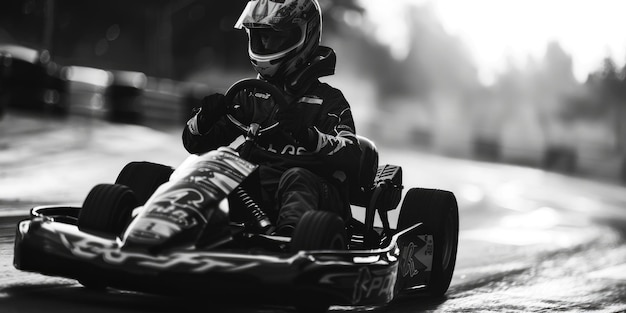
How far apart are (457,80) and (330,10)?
10.1 m

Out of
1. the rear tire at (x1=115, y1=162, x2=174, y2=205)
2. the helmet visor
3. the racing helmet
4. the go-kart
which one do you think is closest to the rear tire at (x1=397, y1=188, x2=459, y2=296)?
the go-kart

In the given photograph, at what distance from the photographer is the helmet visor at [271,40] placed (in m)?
6.44

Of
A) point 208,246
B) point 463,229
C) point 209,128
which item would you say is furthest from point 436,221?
point 463,229

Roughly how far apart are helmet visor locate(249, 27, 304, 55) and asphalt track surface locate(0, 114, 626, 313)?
58.3 inches

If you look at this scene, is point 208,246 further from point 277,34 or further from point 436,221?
point 436,221

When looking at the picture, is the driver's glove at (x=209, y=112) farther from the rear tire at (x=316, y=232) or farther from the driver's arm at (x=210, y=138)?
the rear tire at (x=316, y=232)

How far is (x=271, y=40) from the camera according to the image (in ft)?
21.2

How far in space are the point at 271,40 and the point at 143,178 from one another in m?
1.05

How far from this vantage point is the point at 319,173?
6.35 metres

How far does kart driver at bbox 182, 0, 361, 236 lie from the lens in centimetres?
609

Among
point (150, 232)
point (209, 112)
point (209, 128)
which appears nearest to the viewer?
point (150, 232)

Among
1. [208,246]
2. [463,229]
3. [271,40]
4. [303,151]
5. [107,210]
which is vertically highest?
[271,40]

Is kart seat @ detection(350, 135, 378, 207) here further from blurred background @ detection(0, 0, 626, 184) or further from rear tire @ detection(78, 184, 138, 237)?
blurred background @ detection(0, 0, 626, 184)

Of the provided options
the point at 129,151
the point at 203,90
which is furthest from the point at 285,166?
the point at 203,90
